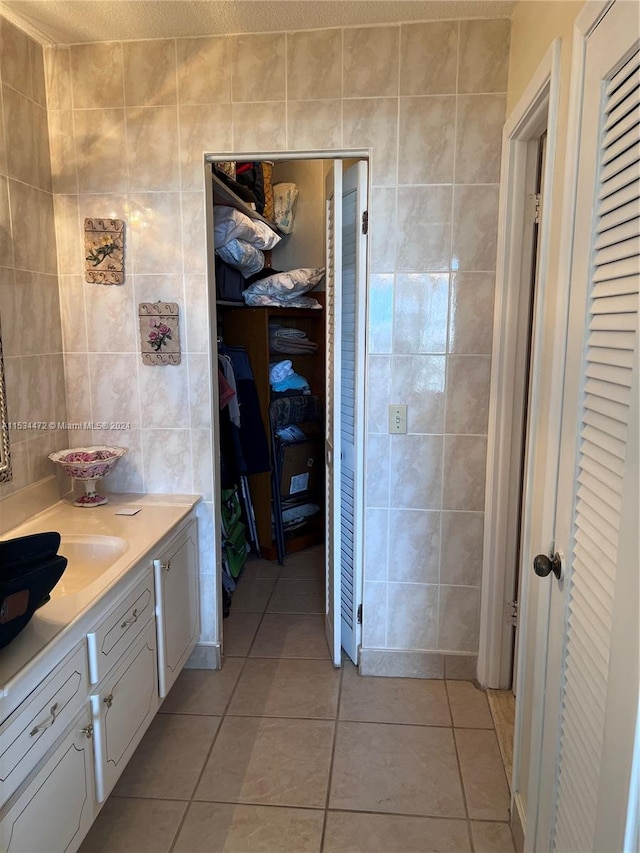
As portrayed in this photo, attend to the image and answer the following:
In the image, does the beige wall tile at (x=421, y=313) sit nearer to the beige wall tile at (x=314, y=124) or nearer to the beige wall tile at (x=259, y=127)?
the beige wall tile at (x=314, y=124)

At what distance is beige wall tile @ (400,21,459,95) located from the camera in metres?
2.12

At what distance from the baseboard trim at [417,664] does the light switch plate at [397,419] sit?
3.16 feet

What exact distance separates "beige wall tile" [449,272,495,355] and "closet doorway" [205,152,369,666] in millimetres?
354

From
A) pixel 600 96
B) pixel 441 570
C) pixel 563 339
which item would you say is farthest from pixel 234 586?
pixel 600 96

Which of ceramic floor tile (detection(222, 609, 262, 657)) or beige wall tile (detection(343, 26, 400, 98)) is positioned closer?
beige wall tile (detection(343, 26, 400, 98))

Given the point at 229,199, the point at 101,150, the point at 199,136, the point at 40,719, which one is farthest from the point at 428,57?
the point at 40,719

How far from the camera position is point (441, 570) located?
2463 mm

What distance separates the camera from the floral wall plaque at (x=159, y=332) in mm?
2389

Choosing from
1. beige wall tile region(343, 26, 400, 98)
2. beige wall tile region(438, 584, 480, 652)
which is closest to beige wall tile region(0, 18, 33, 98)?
beige wall tile region(343, 26, 400, 98)

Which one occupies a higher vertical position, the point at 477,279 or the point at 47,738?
the point at 477,279

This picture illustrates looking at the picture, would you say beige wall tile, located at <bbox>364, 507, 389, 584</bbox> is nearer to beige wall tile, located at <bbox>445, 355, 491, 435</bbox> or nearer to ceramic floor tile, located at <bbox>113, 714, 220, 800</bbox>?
beige wall tile, located at <bbox>445, 355, 491, 435</bbox>

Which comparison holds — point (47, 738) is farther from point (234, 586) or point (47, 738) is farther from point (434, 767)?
point (234, 586)

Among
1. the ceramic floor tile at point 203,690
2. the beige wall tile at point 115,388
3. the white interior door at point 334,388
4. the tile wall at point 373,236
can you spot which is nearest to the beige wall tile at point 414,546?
the tile wall at point 373,236

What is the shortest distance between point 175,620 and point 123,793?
0.56 metres
